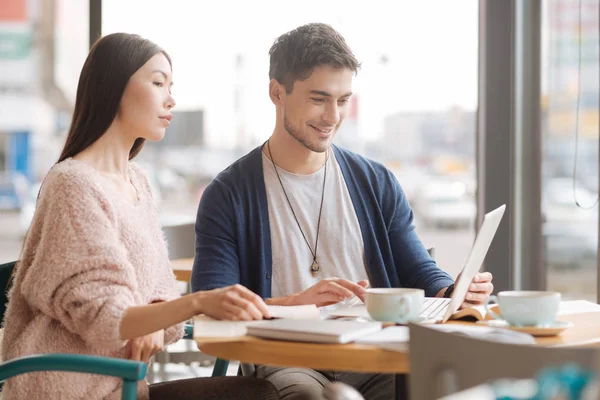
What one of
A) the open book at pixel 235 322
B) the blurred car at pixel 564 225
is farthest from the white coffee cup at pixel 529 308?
the blurred car at pixel 564 225

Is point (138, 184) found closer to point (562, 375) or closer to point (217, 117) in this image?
point (562, 375)

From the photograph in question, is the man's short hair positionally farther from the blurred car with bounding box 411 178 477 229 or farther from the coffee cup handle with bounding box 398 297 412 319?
the blurred car with bounding box 411 178 477 229

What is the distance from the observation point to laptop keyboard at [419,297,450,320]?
1.76m

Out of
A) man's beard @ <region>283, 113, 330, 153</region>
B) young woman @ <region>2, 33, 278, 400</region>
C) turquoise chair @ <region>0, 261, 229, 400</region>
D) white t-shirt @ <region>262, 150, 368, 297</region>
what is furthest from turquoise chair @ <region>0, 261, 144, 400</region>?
man's beard @ <region>283, 113, 330, 153</region>

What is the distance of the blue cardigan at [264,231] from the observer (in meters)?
2.23

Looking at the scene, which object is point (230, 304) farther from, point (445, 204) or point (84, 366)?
point (445, 204)

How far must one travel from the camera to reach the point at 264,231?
227 cm

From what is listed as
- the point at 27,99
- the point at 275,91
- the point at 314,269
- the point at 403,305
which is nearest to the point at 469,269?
the point at 403,305

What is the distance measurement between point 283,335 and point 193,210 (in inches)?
107

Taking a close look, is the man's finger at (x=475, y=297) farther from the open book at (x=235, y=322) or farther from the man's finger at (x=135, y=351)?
the man's finger at (x=135, y=351)

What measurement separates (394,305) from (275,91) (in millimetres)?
1009

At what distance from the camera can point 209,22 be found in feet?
13.0

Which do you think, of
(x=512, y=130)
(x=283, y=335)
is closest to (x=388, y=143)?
(x=512, y=130)

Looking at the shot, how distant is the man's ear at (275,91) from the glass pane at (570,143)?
148 centimetres
